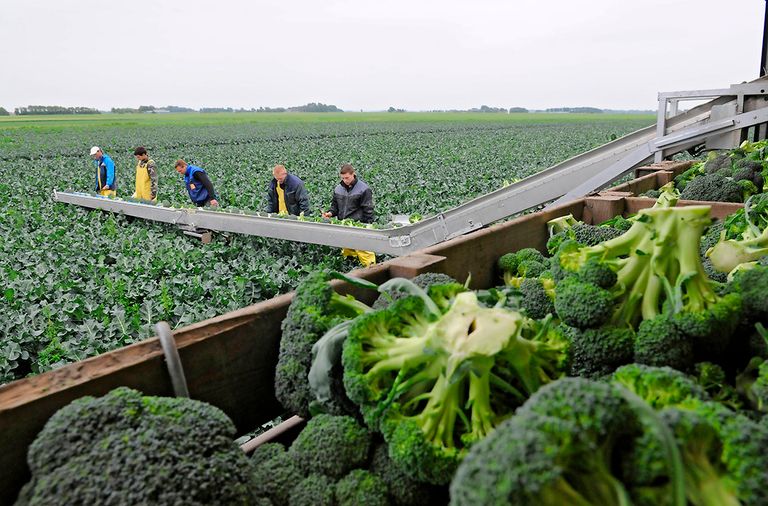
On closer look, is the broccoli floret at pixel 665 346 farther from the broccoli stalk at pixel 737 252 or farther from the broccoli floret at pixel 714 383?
the broccoli stalk at pixel 737 252

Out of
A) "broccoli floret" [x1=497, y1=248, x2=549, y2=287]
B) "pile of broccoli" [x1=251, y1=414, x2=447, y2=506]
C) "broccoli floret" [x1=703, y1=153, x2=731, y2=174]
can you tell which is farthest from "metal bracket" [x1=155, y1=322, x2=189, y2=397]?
"broccoli floret" [x1=703, y1=153, x2=731, y2=174]

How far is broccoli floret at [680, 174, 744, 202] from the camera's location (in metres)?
4.29

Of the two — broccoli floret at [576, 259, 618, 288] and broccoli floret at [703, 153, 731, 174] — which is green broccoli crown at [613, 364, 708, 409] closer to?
Answer: broccoli floret at [576, 259, 618, 288]

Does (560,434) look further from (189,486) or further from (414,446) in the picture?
(189,486)

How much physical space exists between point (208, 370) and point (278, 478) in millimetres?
477

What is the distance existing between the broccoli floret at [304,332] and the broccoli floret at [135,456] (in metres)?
0.37

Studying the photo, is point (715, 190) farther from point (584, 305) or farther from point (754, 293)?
point (584, 305)

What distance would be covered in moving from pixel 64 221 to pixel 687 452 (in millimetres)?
12574

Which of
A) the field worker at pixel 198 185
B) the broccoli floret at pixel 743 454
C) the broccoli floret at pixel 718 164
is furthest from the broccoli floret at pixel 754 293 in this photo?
the field worker at pixel 198 185

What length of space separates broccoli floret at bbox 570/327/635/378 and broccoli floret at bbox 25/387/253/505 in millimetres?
1142

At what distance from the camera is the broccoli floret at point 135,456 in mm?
1336

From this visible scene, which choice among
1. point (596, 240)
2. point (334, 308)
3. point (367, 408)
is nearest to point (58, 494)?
point (367, 408)

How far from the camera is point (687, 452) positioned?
1087 mm

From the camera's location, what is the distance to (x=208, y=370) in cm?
196
